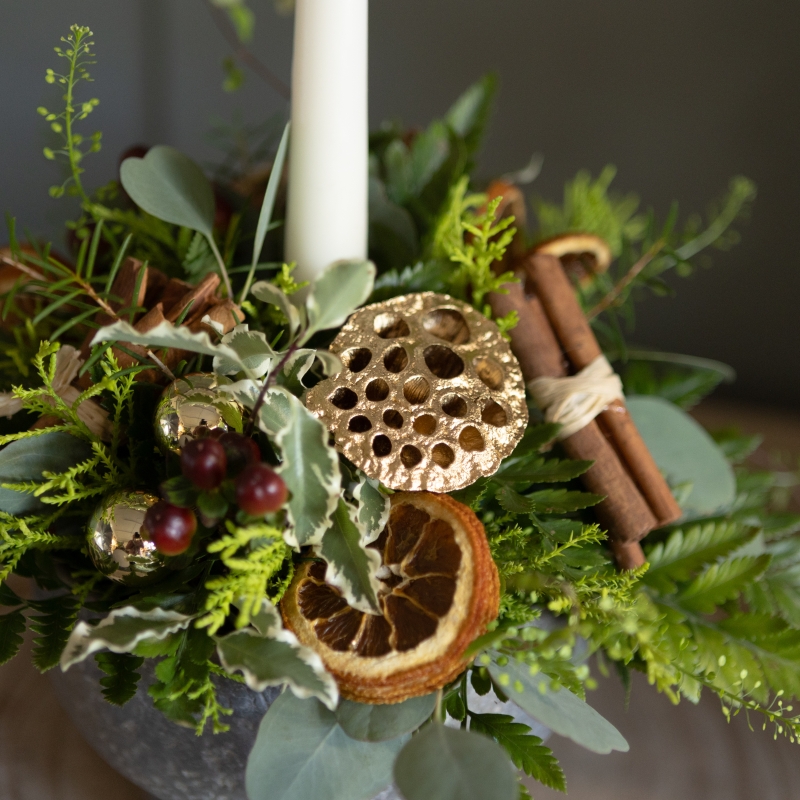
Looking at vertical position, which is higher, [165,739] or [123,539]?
[123,539]

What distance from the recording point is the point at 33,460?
0.42 m

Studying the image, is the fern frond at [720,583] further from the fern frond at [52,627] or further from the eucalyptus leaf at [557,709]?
the fern frond at [52,627]

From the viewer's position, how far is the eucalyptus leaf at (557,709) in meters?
0.36

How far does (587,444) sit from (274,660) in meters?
0.26

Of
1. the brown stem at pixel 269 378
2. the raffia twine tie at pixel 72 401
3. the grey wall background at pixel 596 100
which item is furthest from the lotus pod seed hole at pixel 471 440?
the grey wall background at pixel 596 100

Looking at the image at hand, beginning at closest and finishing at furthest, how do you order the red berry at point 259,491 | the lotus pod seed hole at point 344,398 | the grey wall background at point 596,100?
the red berry at point 259,491 < the lotus pod seed hole at point 344,398 < the grey wall background at point 596,100

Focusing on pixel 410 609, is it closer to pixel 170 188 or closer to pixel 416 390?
pixel 416 390

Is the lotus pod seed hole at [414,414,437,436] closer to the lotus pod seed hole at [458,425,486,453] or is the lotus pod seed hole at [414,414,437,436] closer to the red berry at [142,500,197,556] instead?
the lotus pod seed hole at [458,425,486,453]

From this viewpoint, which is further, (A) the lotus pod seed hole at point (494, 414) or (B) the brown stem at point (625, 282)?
(B) the brown stem at point (625, 282)

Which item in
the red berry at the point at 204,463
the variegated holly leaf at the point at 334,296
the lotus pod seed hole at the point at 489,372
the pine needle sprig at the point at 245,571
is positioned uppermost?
the variegated holly leaf at the point at 334,296

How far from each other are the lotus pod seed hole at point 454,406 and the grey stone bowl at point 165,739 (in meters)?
0.18

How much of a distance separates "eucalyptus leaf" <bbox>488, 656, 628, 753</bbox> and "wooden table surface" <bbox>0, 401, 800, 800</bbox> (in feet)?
0.70

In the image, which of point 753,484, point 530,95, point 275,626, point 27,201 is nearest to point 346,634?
point 275,626

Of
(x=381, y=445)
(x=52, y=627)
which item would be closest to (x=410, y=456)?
(x=381, y=445)
